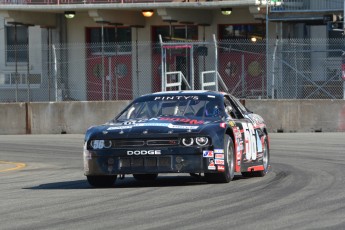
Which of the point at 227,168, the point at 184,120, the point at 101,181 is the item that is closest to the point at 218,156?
the point at 227,168

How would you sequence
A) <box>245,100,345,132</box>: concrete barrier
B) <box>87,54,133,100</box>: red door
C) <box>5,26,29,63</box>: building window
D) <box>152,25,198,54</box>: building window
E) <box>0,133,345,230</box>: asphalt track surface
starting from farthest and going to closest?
<box>5,26,29,63</box>: building window
<box>152,25,198,54</box>: building window
<box>87,54,133,100</box>: red door
<box>245,100,345,132</box>: concrete barrier
<box>0,133,345,230</box>: asphalt track surface

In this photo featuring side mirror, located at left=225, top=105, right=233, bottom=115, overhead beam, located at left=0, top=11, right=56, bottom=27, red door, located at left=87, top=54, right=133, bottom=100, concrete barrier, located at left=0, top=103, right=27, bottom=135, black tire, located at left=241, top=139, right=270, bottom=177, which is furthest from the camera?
overhead beam, located at left=0, top=11, right=56, bottom=27

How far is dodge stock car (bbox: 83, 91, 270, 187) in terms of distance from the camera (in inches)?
501

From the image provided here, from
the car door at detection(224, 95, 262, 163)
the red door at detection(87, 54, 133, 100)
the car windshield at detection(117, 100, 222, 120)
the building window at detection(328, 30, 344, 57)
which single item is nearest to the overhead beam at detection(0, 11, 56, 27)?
the red door at detection(87, 54, 133, 100)

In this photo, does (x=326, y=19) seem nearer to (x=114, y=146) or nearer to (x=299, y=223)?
(x=114, y=146)

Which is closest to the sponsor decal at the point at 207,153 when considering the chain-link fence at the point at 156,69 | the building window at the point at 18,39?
the chain-link fence at the point at 156,69

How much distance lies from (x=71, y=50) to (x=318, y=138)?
17.9m

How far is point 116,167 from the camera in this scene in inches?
506

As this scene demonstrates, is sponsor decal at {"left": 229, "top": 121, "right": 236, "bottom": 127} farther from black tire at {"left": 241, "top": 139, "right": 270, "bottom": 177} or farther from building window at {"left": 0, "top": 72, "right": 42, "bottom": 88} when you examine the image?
building window at {"left": 0, "top": 72, "right": 42, "bottom": 88}

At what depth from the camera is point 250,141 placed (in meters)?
14.3

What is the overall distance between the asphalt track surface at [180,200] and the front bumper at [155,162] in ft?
0.86

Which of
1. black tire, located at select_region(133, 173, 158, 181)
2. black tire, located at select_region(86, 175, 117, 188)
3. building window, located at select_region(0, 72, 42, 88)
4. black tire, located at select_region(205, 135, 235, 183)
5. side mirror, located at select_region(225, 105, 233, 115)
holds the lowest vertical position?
black tire, located at select_region(133, 173, 158, 181)

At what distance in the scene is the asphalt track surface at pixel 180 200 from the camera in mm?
9617

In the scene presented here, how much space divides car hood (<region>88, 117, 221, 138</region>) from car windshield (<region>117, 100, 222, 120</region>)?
0.43m
